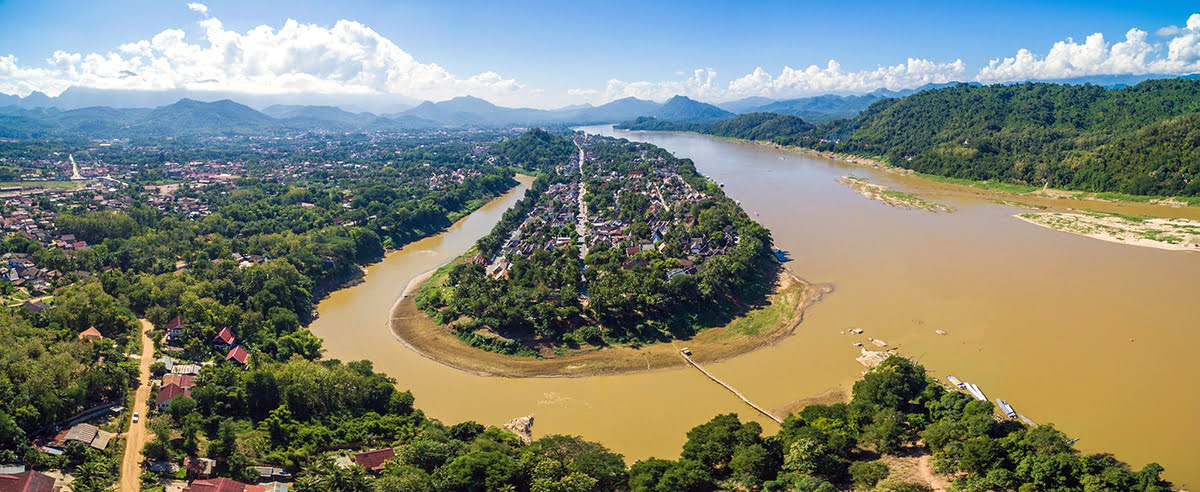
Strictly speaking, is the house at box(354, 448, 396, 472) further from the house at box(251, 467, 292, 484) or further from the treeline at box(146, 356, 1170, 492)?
the house at box(251, 467, 292, 484)

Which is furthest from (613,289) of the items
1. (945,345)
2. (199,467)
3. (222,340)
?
(199,467)

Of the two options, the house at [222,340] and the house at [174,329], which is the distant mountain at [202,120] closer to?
the house at [174,329]

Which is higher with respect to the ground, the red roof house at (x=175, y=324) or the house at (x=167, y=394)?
the red roof house at (x=175, y=324)

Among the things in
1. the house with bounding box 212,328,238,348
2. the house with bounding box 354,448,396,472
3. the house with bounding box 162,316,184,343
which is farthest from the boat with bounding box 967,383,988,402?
the house with bounding box 162,316,184,343

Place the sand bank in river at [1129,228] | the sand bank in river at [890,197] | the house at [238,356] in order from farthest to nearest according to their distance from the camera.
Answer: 1. the sand bank in river at [890,197]
2. the sand bank in river at [1129,228]
3. the house at [238,356]

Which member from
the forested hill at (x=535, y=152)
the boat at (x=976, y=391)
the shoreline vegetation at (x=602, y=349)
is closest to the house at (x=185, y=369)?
the shoreline vegetation at (x=602, y=349)

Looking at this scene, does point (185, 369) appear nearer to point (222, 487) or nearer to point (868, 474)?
point (222, 487)
